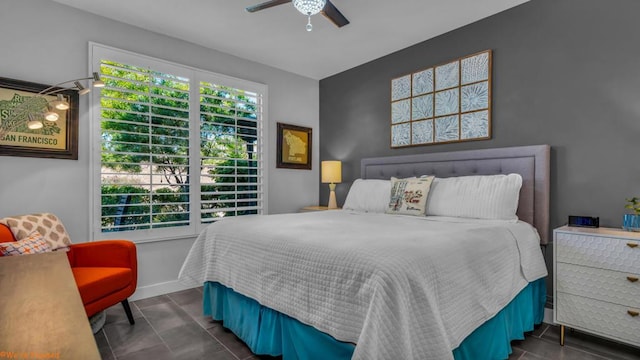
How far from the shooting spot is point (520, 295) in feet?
7.23

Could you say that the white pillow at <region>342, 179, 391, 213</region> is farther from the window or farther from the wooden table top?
the wooden table top

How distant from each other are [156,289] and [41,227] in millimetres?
1219

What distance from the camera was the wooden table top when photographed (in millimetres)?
553

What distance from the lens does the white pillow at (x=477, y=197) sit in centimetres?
253

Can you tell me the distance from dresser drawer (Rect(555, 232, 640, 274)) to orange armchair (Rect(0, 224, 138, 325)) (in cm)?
313

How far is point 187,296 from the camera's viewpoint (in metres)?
3.22

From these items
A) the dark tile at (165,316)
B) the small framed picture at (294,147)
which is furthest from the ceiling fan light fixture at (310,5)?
the dark tile at (165,316)

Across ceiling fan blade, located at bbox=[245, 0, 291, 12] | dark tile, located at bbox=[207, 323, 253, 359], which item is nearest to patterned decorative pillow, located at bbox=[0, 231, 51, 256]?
dark tile, located at bbox=[207, 323, 253, 359]

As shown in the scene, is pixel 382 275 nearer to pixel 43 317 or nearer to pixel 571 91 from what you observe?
pixel 43 317

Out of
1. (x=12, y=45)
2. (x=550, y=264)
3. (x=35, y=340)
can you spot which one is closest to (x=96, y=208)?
(x=12, y=45)

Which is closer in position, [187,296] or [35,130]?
[35,130]

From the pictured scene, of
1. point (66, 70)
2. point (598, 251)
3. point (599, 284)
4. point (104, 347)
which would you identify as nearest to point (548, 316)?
point (599, 284)

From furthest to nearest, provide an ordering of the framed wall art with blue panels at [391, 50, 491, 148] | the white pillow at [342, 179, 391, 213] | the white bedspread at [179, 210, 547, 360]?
1. the white pillow at [342, 179, 391, 213]
2. the framed wall art with blue panels at [391, 50, 491, 148]
3. the white bedspread at [179, 210, 547, 360]

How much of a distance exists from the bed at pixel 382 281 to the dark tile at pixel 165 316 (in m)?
0.31
